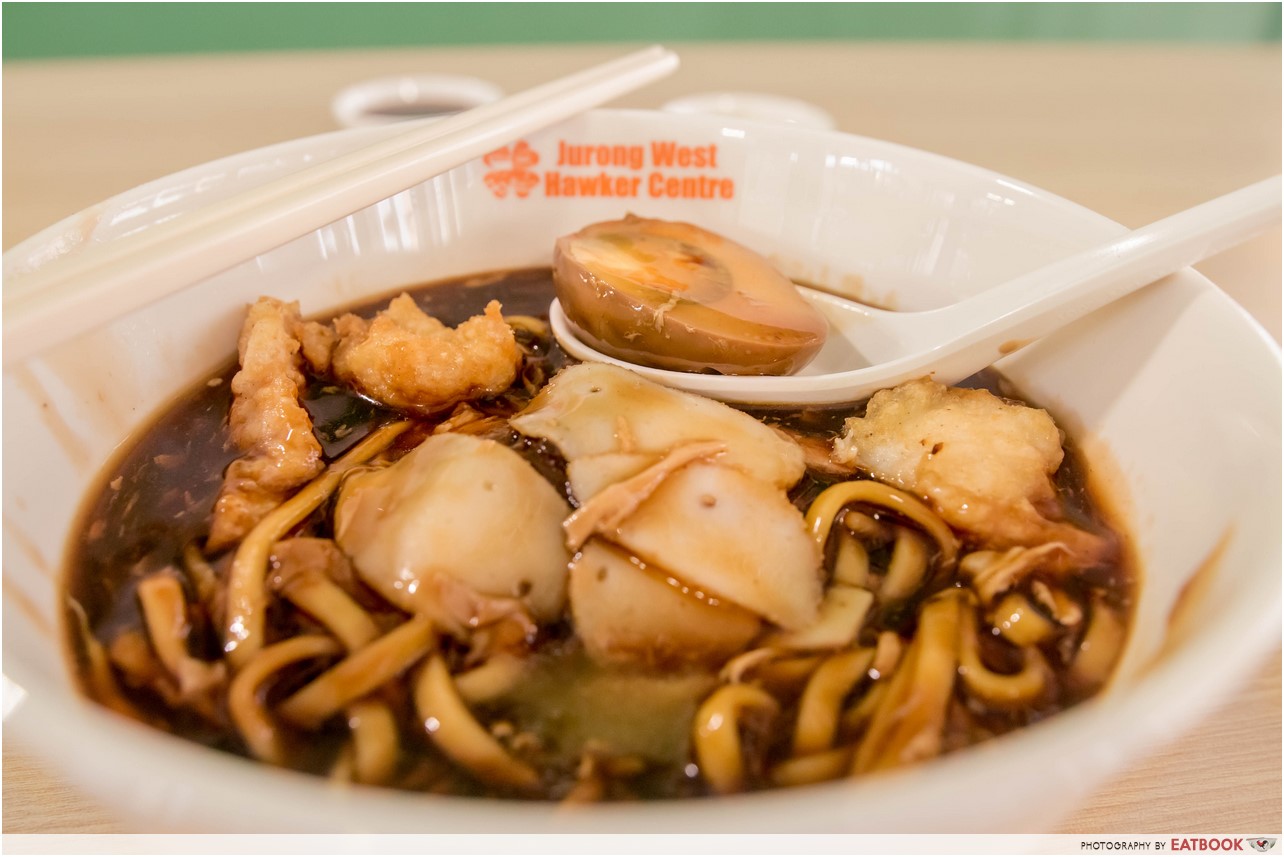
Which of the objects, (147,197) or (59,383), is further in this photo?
(147,197)

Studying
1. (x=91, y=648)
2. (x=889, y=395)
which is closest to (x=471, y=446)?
(x=91, y=648)

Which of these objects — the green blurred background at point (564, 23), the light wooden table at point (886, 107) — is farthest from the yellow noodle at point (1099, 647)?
the green blurred background at point (564, 23)

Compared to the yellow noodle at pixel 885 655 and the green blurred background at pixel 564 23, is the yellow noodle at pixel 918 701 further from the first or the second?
the green blurred background at pixel 564 23

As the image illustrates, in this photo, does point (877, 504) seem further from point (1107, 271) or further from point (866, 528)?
point (1107, 271)

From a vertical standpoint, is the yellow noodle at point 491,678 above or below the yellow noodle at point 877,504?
below

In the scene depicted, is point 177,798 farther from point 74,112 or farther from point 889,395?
point 74,112

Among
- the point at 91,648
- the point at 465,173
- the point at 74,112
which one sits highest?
the point at 465,173
